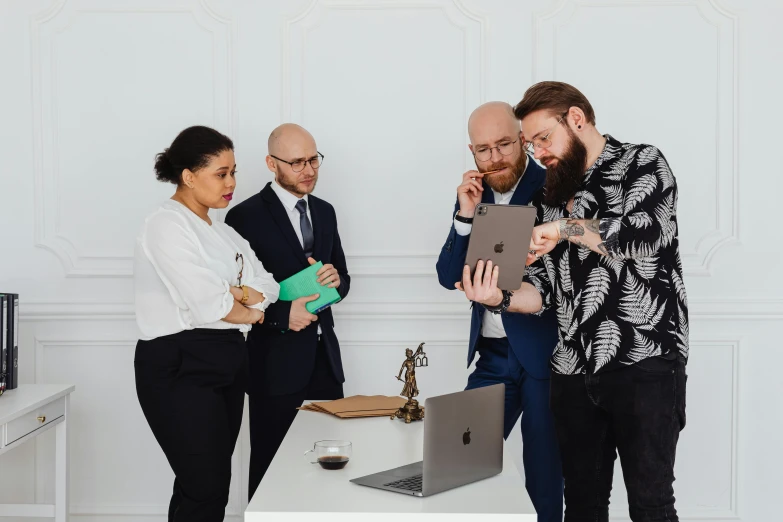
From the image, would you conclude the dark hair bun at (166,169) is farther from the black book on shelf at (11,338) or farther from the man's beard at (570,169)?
the man's beard at (570,169)

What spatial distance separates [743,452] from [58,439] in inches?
123

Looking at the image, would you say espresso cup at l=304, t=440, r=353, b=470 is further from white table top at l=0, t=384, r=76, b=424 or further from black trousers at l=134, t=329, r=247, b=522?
white table top at l=0, t=384, r=76, b=424

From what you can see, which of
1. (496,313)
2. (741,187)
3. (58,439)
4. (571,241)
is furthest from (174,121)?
(741,187)

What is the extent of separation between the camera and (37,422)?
2.99 metres

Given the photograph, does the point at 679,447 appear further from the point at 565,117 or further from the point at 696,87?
the point at 565,117

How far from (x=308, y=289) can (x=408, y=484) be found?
4.52 feet

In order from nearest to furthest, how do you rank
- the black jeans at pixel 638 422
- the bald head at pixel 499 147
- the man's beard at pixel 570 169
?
the black jeans at pixel 638 422 → the man's beard at pixel 570 169 → the bald head at pixel 499 147

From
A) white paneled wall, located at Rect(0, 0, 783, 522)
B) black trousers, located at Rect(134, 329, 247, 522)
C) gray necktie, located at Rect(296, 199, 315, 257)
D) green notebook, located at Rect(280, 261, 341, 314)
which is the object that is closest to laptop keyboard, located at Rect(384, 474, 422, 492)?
black trousers, located at Rect(134, 329, 247, 522)

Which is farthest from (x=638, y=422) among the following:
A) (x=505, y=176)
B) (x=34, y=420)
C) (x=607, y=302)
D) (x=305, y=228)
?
(x=34, y=420)

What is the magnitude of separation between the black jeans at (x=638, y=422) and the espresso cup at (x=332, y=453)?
0.80 meters

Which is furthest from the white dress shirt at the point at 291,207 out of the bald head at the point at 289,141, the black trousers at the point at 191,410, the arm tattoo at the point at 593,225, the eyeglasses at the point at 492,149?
the arm tattoo at the point at 593,225

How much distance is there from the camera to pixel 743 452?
12.0 ft

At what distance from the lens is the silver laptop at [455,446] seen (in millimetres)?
1733

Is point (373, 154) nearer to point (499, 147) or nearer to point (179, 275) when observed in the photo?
point (499, 147)
